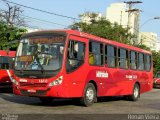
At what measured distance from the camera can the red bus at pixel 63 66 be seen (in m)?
14.8

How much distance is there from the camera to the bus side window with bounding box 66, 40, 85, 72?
1517 cm

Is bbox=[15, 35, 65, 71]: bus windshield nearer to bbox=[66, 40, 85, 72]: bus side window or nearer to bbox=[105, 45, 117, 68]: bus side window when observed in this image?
bbox=[66, 40, 85, 72]: bus side window

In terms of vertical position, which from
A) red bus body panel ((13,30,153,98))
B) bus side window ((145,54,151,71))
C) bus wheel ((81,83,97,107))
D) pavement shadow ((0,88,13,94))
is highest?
bus side window ((145,54,151,71))

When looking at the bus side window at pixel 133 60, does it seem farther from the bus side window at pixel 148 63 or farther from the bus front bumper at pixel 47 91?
the bus front bumper at pixel 47 91

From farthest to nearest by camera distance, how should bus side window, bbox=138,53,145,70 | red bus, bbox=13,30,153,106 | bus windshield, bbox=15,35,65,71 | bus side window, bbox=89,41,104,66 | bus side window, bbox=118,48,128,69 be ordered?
1. bus side window, bbox=138,53,145,70
2. bus side window, bbox=118,48,128,69
3. bus side window, bbox=89,41,104,66
4. bus windshield, bbox=15,35,65,71
5. red bus, bbox=13,30,153,106

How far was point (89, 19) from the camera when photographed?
58.4 m

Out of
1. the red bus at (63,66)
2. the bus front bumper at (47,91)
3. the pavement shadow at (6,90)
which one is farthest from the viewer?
the pavement shadow at (6,90)

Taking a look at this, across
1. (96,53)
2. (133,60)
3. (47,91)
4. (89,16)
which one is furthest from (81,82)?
(89,16)

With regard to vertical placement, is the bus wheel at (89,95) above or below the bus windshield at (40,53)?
below

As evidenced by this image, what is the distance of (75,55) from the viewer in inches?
613

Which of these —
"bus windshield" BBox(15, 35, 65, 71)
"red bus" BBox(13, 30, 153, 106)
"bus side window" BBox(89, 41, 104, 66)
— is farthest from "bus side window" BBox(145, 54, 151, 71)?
"bus windshield" BBox(15, 35, 65, 71)

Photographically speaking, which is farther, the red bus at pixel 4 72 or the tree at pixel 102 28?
the tree at pixel 102 28

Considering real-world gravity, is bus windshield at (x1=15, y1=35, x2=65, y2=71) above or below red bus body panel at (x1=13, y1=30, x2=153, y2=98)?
above

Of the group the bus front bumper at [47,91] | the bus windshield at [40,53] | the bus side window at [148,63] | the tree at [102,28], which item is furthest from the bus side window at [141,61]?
the tree at [102,28]
